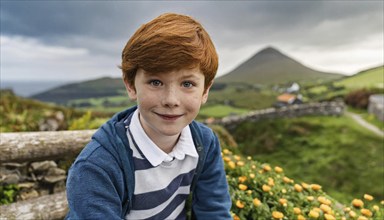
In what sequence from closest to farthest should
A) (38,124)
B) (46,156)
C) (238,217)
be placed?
1. (238,217)
2. (46,156)
3. (38,124)

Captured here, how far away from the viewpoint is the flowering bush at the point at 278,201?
2.76m

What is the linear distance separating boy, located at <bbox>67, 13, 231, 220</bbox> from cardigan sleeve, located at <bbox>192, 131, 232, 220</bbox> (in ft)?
0.47

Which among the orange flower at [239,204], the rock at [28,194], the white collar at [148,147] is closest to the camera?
the white collar at [148,147]

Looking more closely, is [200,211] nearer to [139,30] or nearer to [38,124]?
[139,30]

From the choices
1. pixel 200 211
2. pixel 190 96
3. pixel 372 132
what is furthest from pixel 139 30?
pixel 372 132

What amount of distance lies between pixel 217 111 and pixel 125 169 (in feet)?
71.7

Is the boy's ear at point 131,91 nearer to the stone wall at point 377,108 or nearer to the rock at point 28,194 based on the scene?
the rock at point 28,194

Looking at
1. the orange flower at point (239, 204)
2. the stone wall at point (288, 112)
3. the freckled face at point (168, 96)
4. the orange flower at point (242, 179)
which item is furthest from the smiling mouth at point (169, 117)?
the stone wall at point (288, 112)

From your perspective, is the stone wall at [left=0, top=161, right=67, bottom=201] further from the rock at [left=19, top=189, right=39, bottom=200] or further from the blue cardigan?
the blue cardigan

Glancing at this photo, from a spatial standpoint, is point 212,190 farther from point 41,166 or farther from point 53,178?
point 41,166

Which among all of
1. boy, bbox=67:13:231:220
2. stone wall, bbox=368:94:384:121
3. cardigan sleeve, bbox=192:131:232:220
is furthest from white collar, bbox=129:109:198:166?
stone wall, bbox=368:94:384:121

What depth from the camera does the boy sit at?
1531 millimetres

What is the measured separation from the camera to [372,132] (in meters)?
15.6

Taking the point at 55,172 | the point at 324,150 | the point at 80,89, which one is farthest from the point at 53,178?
the point at 80,89
